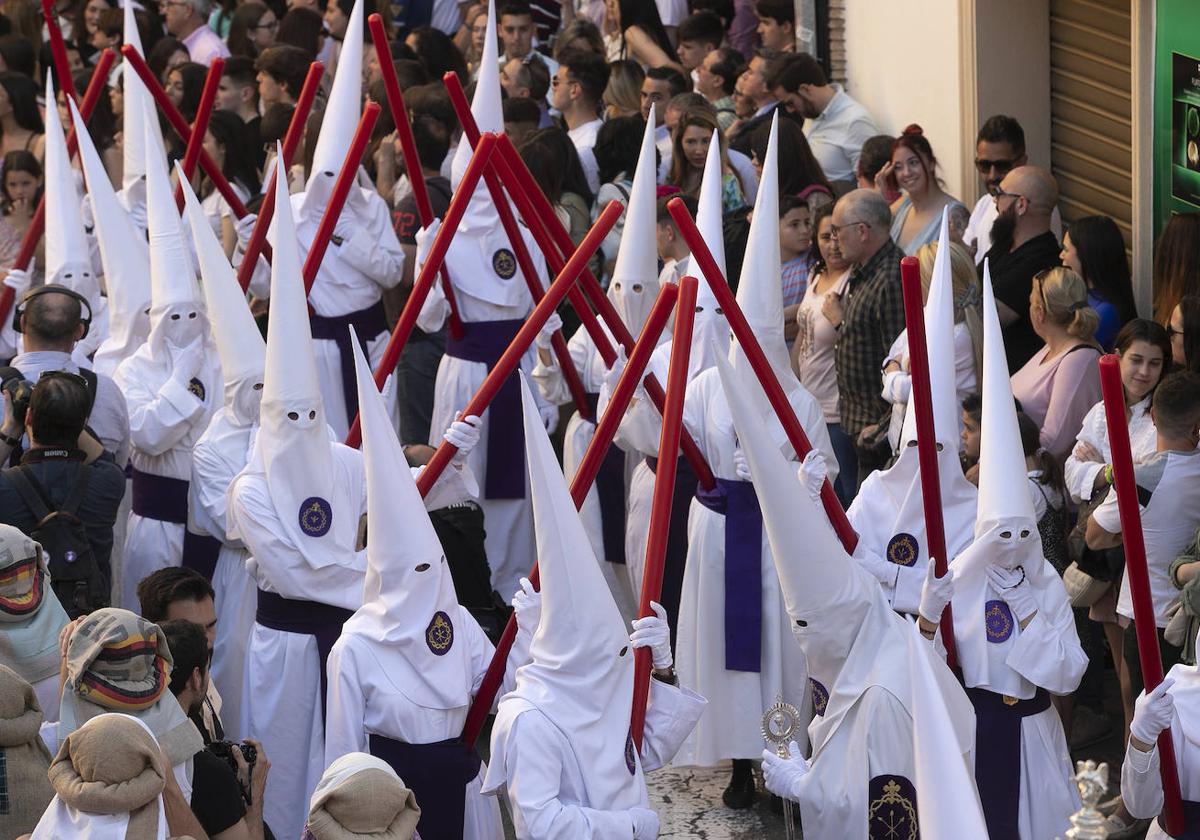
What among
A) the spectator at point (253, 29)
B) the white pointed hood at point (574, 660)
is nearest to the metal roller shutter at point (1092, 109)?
the white pointed hood at point (574, 660)

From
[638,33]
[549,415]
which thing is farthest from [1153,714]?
[638,33]

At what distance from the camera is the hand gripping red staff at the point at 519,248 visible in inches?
260

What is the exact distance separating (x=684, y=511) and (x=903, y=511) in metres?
1.65

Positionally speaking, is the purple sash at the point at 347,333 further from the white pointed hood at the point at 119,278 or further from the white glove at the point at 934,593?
the white glove at the point at 934,593

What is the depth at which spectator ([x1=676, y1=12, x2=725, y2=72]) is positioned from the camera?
34.8ft

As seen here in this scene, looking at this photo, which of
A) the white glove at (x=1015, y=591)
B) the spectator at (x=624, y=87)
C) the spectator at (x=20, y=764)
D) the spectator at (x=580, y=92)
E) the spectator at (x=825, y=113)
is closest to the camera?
the spectator at (x=20, y=764)

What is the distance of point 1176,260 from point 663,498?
3.08 m

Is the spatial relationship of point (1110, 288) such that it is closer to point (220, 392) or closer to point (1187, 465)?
point (1187, 465)

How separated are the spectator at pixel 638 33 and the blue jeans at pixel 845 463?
3.50 m

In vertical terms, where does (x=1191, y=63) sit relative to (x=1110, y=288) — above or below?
above

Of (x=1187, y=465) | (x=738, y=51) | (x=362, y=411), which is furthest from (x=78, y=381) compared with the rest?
(x=738, y=51)

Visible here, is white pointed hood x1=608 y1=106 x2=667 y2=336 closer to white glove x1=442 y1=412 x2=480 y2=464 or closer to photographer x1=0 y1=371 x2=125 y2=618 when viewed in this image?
white glove x1=442 y1=412 x2=480 y2=464

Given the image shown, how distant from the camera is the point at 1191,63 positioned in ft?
25.1

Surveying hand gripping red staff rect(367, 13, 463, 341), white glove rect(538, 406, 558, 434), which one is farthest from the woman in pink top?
hand gripping red staff rect(367, 13, 463, 341)
